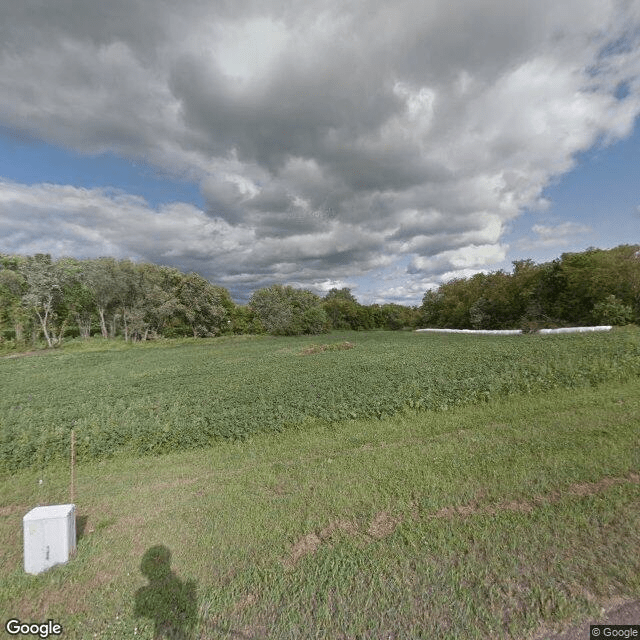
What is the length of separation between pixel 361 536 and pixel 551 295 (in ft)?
180

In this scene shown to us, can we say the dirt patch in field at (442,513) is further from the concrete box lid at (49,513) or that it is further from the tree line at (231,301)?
the tree line at (231,301)

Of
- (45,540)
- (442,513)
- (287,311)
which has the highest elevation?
(287,311)

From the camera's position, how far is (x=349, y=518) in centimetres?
516

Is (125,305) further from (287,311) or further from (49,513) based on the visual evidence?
(49,513)

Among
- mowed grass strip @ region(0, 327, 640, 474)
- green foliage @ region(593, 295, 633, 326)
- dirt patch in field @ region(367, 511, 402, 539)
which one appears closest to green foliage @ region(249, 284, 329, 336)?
green foliage @ region(593, 295, 633, 326)

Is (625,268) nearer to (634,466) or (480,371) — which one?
(480,371)

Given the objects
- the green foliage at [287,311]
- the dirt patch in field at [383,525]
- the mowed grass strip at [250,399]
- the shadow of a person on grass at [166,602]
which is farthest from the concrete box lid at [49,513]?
the green foliage at [287,311]

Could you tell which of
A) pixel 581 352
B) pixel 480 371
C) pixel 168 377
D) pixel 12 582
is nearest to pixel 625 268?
pixel 581 352

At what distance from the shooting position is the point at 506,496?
5.31m

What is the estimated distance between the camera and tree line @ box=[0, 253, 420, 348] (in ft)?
149

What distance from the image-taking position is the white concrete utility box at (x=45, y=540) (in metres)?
4.37

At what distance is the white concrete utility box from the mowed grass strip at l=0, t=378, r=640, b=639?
6.1 inches

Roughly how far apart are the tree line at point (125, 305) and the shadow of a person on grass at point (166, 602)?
5502 centimetres

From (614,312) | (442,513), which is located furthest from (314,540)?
(614,312)
